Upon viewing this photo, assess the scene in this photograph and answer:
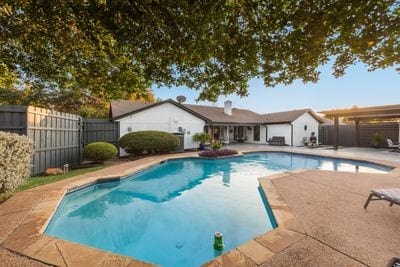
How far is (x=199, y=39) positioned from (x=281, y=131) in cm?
2249

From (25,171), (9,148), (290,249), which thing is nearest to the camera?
(290,249)

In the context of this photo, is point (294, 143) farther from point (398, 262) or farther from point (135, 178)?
point (398, 262)

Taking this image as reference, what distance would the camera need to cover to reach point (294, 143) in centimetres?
2381

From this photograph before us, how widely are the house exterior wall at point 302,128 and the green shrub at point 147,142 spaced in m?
14.3

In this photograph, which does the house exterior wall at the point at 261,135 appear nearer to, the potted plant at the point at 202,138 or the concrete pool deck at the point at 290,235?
the potted plant at the point at 202,138

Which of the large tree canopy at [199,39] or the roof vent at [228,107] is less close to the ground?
the roof vent at [228,107]

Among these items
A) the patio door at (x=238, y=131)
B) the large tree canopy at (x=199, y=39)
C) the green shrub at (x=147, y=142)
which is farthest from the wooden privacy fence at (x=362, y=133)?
the large tree canopy at (x=199, y=39)

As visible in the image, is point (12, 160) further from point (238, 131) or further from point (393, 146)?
point (238, 131)

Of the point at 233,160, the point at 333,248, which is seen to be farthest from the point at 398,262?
the point at 233,160

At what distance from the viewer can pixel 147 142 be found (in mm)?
15586

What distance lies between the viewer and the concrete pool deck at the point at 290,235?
11.2 ft

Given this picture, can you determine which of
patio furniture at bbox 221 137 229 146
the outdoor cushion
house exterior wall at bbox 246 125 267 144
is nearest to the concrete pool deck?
the outdoor cushion

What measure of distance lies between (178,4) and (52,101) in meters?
25.7

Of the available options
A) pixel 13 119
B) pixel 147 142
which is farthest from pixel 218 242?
pixel 147 142
